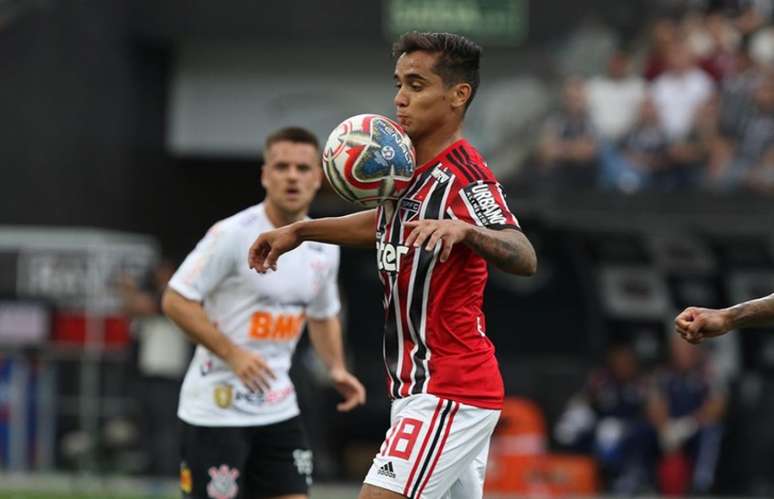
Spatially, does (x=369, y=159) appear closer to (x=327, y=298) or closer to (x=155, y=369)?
(x=327, y=298)

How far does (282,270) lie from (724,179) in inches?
350

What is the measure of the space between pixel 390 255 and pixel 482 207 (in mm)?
432

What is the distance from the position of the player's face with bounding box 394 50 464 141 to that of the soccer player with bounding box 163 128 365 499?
186cm

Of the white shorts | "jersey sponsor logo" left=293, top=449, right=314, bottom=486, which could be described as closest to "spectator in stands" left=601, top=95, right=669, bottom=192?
"jersey sponsor logo" left=293, top=449, right=314, bottom=486

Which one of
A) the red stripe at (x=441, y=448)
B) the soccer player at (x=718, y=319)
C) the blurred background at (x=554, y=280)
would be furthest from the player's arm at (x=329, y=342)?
the blurred background at (x=554, y=280)

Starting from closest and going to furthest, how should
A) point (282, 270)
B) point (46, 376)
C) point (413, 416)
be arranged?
point (413, 416), point (282, 270), point (46, 376)

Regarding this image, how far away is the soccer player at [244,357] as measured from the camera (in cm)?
802

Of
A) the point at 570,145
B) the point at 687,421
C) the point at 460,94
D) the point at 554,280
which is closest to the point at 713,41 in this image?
the point at 570,145

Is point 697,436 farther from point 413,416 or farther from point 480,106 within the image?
point 413,416

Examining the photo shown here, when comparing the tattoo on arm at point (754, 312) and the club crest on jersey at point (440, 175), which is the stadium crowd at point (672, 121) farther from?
the club crest on jersey at point (440, 175)

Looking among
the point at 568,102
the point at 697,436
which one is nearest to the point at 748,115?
the point at 568,102

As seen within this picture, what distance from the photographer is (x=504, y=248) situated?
20.1 feet

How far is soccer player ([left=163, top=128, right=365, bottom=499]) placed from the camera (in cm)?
802

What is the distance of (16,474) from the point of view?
54.3 ft
